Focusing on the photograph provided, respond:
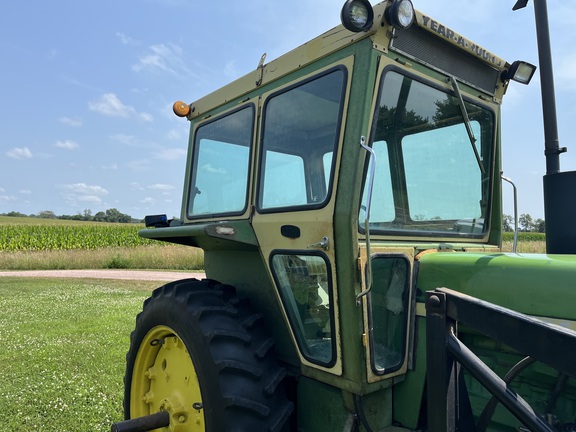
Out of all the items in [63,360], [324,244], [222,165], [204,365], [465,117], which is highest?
[465,117]

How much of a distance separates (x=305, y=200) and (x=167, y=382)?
144cm

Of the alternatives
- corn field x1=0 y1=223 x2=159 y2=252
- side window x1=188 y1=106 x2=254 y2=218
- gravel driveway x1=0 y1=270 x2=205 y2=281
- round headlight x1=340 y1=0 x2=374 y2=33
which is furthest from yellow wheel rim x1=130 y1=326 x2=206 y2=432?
corn field x1=0 y1=223 x2=159 y2=252

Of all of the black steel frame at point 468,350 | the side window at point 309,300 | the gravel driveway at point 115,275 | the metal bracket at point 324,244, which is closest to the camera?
the black steel frame at point 468,350

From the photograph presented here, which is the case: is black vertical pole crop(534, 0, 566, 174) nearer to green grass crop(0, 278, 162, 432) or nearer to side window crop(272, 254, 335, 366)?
side window crop(272, 254, 335, 366)

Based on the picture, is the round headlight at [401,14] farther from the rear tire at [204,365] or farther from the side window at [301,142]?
the rear tire at [204,365]

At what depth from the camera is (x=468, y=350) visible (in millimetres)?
1444

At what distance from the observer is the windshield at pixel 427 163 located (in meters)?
2.23

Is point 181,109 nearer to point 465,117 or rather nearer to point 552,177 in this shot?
point 465,117

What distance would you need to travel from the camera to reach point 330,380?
2.15 m

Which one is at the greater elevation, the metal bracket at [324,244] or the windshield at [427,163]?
the windshield at [427,163]

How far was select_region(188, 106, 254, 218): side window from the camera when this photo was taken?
107 inches

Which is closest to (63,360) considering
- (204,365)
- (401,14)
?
(204,365)

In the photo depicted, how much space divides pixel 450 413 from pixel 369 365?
58 centimetres

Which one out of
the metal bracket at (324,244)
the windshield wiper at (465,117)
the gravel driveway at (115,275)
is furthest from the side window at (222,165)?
the gravel driveway at (115,275)
